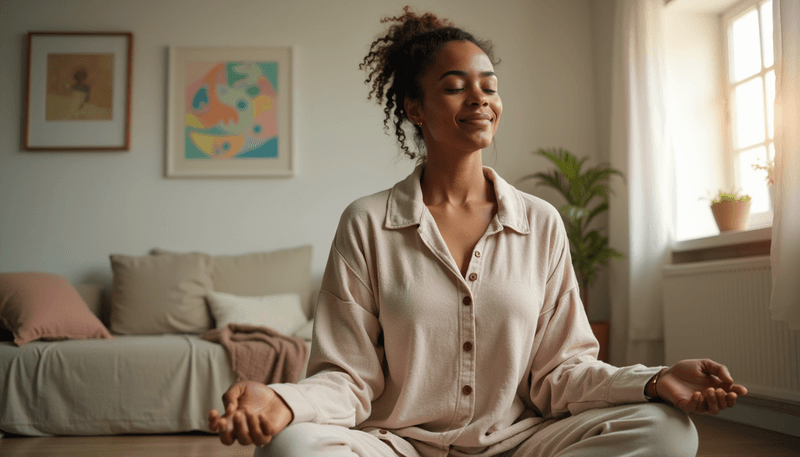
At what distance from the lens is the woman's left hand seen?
913 mm

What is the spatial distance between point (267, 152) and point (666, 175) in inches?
94.7

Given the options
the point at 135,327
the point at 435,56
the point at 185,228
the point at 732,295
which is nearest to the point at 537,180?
the point at 732,295

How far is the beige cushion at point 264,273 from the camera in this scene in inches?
147

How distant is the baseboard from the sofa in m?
2.06

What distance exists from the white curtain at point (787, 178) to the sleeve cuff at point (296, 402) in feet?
6.54

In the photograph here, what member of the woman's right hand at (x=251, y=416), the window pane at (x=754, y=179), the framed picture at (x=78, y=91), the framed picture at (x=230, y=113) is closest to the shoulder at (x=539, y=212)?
the woman's right hand at (x=251, y=416)

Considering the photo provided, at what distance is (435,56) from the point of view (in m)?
1.41

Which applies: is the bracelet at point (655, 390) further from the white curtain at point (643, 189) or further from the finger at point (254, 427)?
the white curtain at point (643, 189)

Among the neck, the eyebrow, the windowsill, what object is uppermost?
the eyebrow

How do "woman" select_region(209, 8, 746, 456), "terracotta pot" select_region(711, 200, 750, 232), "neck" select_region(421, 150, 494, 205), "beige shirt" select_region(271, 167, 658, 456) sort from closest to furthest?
"woman" select_region(209, 8, 746, 456) < "beige shirt" select_region(271, 167, 658, 456) < "neck" select_region(421, 150, 494, 205) < "terracotta pot" select_region(711, 200, 750, 232)

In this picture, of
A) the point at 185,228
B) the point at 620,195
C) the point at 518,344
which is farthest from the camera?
the point at 185,228

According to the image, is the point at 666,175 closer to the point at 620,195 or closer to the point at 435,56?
the point at 620,195

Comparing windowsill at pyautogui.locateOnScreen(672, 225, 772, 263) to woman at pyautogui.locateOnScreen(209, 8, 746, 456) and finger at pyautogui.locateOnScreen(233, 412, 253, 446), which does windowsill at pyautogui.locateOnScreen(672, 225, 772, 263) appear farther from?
finger at pyautogui.locateOnScreen(233, 412, 253, 446)

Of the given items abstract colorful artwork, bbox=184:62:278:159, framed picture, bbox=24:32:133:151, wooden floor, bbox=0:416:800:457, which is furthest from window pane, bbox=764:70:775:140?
framed picture, bbox=24:32:133:151
